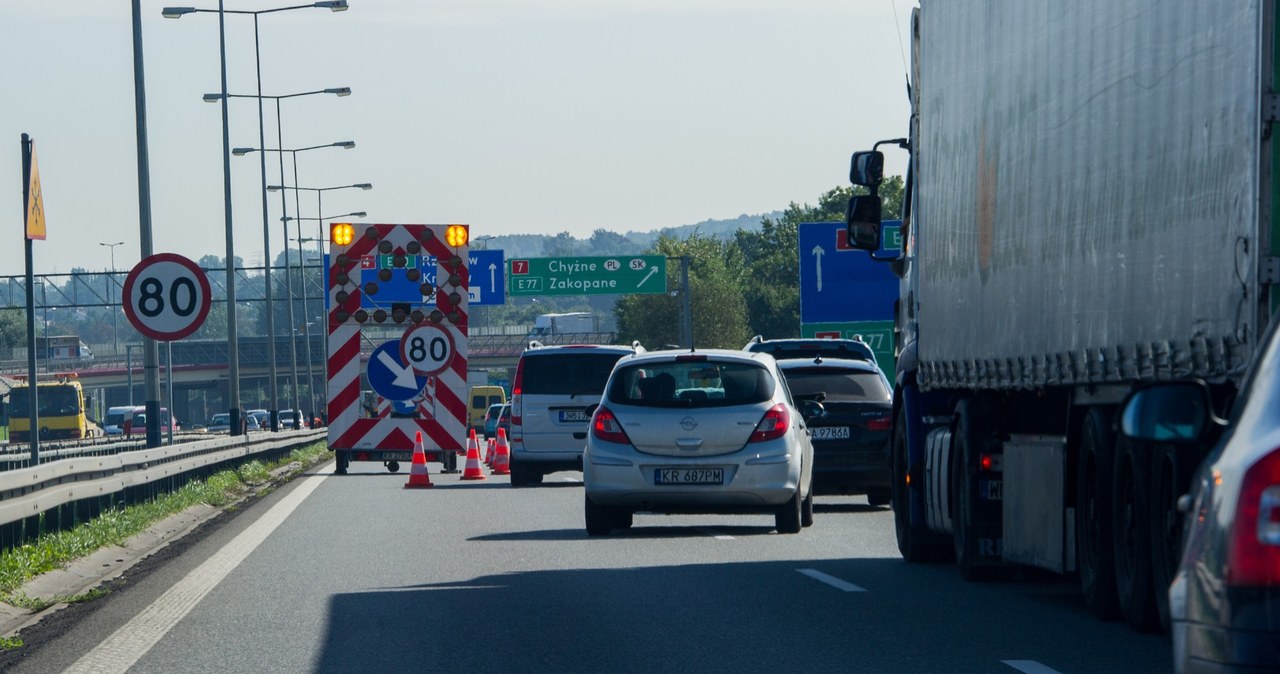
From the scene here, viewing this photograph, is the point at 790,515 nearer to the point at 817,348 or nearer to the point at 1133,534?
the point at 1133,534

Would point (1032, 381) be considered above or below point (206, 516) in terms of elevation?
above

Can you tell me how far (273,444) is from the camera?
34469 millimetres

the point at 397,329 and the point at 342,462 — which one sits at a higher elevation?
the point at 397,329

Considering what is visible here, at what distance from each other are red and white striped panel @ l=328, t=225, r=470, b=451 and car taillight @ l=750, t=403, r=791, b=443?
12.0 m

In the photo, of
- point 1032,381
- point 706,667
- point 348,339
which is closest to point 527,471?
point 348,339

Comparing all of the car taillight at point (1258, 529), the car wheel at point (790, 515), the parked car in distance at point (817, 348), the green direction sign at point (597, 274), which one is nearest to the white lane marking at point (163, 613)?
the car wheel at point (790, 515)

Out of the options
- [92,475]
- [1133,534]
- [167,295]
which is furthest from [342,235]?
[1133,534]

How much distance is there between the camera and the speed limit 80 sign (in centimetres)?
2044

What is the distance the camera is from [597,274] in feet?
229

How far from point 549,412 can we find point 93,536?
12475 mm

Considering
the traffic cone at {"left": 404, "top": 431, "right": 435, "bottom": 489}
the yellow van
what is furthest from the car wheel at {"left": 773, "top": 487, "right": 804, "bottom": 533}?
the yellow van

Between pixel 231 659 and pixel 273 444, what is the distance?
998 inches

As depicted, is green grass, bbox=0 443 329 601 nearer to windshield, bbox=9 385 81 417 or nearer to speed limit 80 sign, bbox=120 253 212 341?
speed limit 80 sign, bbox=120 253 212 341

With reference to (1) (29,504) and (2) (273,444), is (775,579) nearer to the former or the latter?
(1) (29,504)
